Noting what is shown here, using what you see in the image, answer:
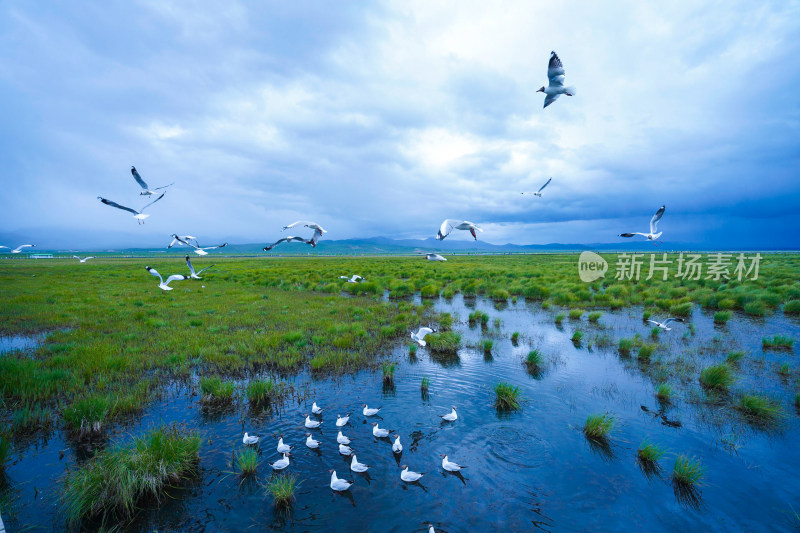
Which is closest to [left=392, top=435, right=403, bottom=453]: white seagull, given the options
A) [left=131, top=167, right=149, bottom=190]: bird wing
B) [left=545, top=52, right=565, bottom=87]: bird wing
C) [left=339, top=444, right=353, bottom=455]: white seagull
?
[left=339, top=444, right=353, bottom=455]: white seagull

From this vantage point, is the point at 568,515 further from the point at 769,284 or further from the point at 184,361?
the point at 769,284

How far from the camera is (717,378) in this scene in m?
10.8

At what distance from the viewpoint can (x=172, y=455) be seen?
655 centimetres

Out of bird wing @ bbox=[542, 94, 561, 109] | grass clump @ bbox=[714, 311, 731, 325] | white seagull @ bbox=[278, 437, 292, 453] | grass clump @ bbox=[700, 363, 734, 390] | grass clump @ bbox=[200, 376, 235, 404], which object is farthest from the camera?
grass clump @ bbox=[714, 311, 731, 325]

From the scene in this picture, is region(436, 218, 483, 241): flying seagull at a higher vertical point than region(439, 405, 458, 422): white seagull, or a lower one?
higher

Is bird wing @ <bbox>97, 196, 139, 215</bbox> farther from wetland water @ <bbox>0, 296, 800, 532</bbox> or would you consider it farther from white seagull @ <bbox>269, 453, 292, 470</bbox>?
white seagull @ <bbox>269, 453, 292, 470</bbox>

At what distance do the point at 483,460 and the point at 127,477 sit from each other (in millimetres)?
6860

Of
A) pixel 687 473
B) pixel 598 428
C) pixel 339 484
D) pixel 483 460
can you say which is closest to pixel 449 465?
pixel 483 460

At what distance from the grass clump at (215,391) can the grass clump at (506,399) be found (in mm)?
7660

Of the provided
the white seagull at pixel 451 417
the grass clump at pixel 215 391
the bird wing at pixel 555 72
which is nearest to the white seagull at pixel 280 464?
the grass clump at pixel 215 391

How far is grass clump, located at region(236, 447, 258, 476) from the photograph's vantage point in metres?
6.77

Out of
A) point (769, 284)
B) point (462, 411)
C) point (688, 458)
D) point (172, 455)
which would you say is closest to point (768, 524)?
point (688, 458)

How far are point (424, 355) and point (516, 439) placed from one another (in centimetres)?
633

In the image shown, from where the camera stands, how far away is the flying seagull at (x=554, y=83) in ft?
35.9
